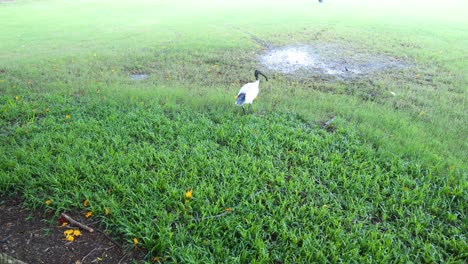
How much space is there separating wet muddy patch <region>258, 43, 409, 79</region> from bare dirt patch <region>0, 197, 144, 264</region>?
6.14m

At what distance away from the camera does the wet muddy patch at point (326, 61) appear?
8212 mm

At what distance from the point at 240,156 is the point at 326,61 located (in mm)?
6051

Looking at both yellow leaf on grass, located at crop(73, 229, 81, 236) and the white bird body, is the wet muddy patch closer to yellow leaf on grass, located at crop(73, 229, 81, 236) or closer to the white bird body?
the white bird body

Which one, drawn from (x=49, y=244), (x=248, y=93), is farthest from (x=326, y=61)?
(x=49, y=244)

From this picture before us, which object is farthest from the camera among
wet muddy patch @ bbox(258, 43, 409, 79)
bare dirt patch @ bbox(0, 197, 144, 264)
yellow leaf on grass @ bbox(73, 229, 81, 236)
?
wet muddy patch @ bbox(258, 43, 409, 79)

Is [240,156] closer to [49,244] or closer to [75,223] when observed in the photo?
[75,223]

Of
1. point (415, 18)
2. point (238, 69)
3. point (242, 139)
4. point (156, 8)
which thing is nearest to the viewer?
point (242, 139)

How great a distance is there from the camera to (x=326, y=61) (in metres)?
9.15

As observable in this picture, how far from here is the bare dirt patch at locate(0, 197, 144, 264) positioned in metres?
2.71

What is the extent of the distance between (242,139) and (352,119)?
6.41 ft

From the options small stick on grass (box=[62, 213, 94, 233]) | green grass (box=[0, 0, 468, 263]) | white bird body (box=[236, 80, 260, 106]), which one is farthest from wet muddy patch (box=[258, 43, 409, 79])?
small stick on grass (box=[62, 213, 94, 233])

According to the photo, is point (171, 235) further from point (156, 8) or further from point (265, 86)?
point (156, 8)

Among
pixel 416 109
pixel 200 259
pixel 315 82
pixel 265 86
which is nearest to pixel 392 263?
pixel 200 259

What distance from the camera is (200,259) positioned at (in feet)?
8.75
